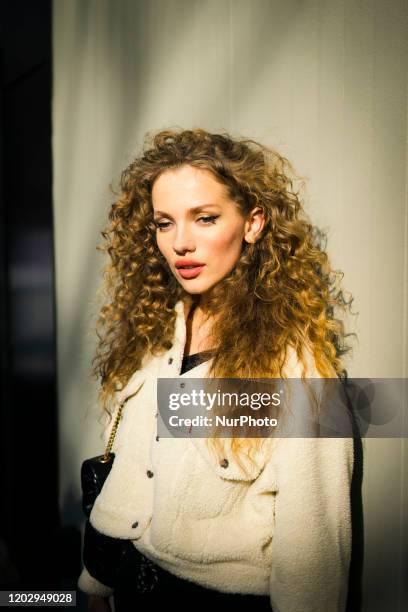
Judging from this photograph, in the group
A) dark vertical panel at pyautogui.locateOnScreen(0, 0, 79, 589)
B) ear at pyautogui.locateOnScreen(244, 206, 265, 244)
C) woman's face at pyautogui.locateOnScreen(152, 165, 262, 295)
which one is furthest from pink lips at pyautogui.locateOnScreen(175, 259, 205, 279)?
dark vertical panel at pyautogui.locateOnScreen(0, 0, 79, 589)

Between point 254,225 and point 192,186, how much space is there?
0.52 feet

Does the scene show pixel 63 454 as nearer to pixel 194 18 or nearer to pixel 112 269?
pixel 112 269

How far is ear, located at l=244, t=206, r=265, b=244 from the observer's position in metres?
1.16

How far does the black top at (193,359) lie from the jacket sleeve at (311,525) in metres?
0.28

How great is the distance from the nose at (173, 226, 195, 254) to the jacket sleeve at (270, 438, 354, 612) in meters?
0.44

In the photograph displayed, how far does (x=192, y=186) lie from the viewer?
1.13 m

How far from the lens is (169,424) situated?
1.20m

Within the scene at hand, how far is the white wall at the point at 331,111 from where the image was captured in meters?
1.11

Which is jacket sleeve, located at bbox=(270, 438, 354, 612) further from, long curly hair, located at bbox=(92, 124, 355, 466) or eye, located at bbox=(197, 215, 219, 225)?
eye, located at bbox=(197, 215, 219, 225)

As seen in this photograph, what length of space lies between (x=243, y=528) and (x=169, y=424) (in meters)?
0.27

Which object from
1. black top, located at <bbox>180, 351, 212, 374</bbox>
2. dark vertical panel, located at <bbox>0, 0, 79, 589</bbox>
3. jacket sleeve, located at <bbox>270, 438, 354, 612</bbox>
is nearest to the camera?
jacket sleeve, located at <bbox>270, 438, 354, 612</bbox>

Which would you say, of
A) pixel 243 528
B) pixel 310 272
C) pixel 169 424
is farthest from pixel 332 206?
pixel 243 528

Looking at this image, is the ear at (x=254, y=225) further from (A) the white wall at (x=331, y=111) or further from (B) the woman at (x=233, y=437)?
(A) the white wall at (x=331, y=111)

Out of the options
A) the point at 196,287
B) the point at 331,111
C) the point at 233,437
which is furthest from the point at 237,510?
the point at 331,111
